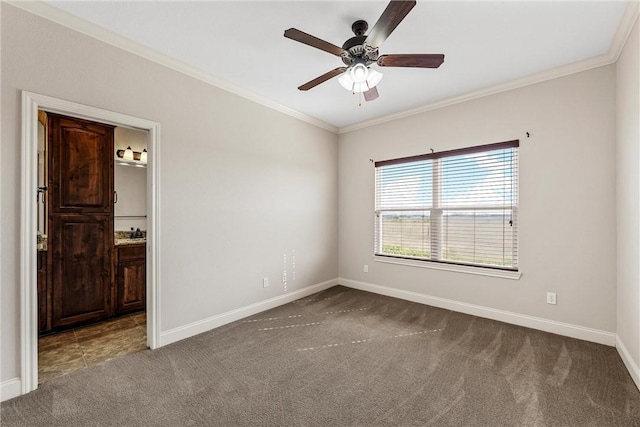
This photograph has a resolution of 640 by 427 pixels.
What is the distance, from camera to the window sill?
128 inches

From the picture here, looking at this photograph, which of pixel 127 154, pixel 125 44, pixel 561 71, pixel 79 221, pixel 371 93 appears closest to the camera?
pixel 125 44

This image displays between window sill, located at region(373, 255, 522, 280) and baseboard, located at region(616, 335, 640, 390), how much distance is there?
914mm

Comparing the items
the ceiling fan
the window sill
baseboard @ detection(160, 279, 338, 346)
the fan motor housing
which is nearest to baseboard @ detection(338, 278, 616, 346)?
the window sill

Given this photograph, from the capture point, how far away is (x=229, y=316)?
129 inches

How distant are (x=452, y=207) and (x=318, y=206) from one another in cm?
195

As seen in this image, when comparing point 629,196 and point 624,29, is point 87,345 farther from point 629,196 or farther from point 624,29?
point 624,29

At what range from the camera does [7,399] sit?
6.30 ft

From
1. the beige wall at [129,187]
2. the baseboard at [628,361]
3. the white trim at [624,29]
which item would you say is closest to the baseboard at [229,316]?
the beige wall at [129,187]

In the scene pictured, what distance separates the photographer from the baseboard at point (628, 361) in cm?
207

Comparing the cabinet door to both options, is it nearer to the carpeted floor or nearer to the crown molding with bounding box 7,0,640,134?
the carpeted floor

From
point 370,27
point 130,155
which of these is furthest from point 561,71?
point 130,155

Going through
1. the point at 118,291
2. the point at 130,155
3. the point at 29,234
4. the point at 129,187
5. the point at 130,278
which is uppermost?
the point at 130,155

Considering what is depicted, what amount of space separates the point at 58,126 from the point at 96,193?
784 mm

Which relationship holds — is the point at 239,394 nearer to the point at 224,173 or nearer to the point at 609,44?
the point at 224,173
